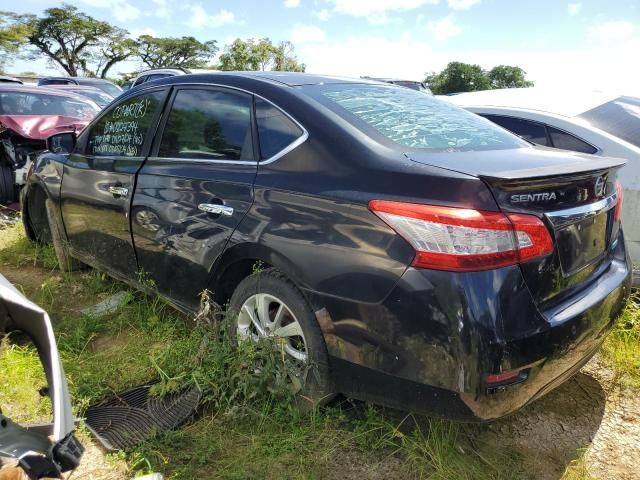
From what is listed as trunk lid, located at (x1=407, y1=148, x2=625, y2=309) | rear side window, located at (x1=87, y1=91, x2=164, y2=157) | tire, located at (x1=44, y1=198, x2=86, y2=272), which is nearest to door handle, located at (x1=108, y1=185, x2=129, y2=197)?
rear side window, located at (x1=87, y1=91, x2=164, y2=157)

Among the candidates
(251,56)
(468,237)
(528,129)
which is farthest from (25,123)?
(251,56)

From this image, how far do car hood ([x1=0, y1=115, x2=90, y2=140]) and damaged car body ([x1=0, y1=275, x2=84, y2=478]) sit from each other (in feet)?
17.3

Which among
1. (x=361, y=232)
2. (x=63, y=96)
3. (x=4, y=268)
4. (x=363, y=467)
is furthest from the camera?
(x=63, y=96)

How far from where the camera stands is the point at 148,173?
2959 millimetres

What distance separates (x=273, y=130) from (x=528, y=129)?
2613mm

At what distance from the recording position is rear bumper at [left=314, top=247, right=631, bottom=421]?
68.3 inches

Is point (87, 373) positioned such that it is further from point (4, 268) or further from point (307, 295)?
point (4, 268)

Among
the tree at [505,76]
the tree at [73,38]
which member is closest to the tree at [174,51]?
the tree at [73,38]

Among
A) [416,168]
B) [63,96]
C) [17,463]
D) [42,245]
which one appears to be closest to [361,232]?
[416,168]

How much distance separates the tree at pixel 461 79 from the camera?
4453cm

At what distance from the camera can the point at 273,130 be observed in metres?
2.42

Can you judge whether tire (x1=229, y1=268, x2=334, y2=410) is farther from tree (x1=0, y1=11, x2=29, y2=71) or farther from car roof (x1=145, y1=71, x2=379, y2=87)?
tree (x1=0, y1=11, x2=29, y2=71)

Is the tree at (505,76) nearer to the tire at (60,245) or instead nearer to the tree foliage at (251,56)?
the tree foliage at (251,56)

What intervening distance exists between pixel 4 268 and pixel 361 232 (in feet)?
12.8
